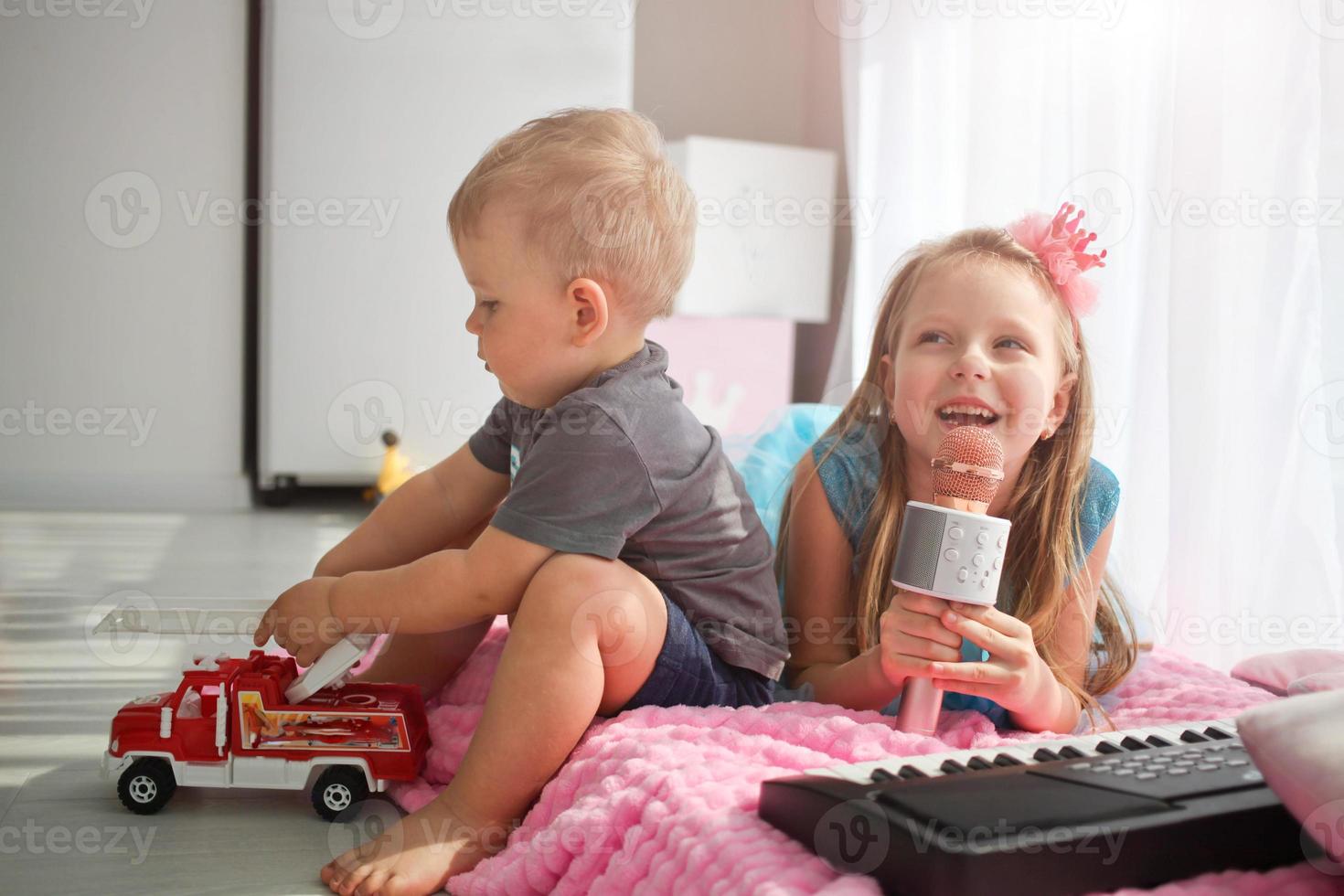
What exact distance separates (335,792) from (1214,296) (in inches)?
44.1

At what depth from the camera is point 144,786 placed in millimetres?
892

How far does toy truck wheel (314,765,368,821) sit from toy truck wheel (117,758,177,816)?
0.37 ft

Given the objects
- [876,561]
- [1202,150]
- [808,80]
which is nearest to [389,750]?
[876,561]

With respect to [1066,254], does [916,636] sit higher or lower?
lower

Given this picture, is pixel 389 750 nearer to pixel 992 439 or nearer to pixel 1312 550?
pixel 992 439

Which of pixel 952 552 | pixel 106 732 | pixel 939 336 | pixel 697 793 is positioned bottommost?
pixel 106 732

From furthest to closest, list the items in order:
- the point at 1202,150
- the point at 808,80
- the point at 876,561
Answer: the point at 808,80, the point at 1202,150, the point at 876,561

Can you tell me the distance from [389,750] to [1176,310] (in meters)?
1.08

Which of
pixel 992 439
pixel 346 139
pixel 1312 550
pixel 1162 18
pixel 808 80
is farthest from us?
pixel 808 80

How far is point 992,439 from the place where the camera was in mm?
832

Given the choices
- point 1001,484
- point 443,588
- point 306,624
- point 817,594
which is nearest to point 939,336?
point 1001,484

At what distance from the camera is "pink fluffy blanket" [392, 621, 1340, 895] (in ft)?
2.06

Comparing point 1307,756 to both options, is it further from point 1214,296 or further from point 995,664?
point 1214,296

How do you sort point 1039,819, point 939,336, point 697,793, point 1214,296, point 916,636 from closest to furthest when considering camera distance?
point 1039,819, point 697,793, point 916,636, point 939,336, point 1214,296
